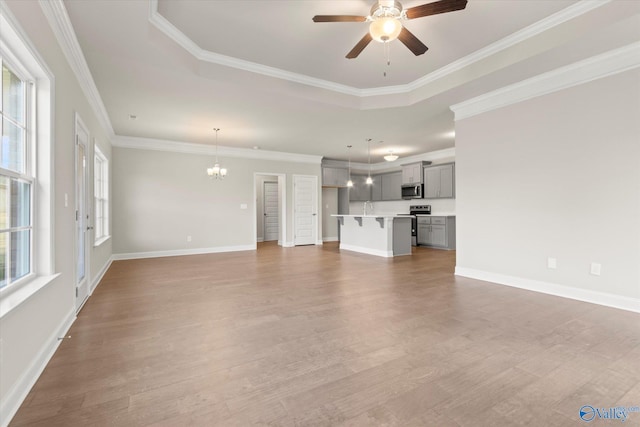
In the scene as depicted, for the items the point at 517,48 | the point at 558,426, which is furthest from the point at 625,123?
the point at 558,426

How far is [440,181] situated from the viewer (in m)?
8.18

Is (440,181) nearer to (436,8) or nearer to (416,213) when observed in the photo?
(416,213)

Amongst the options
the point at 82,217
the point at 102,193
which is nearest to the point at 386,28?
the point at 82,217

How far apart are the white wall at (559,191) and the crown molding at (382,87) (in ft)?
3.05

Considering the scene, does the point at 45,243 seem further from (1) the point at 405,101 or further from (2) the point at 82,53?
(1) the point at 405,101

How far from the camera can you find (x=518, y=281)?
403 cm

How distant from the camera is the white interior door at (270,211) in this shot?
10.1 meters

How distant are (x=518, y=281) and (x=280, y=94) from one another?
4087 millimetres

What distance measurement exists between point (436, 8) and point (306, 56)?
5.57 feet

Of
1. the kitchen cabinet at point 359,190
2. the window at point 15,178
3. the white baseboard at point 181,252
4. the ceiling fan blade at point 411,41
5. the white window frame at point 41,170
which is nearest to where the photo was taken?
the window at point 15,178

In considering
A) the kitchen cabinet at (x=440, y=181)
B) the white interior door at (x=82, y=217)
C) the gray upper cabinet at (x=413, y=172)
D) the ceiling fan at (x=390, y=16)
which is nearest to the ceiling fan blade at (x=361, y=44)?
the ceiling fan at (x=390, y=16)

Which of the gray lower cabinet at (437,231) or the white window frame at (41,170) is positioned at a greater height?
the white window frame at (41,170)

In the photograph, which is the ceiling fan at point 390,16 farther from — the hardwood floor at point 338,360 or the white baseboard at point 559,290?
the white baseboard at point 559,290

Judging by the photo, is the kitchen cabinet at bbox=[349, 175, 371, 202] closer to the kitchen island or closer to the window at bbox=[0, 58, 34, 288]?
the kitchen island
